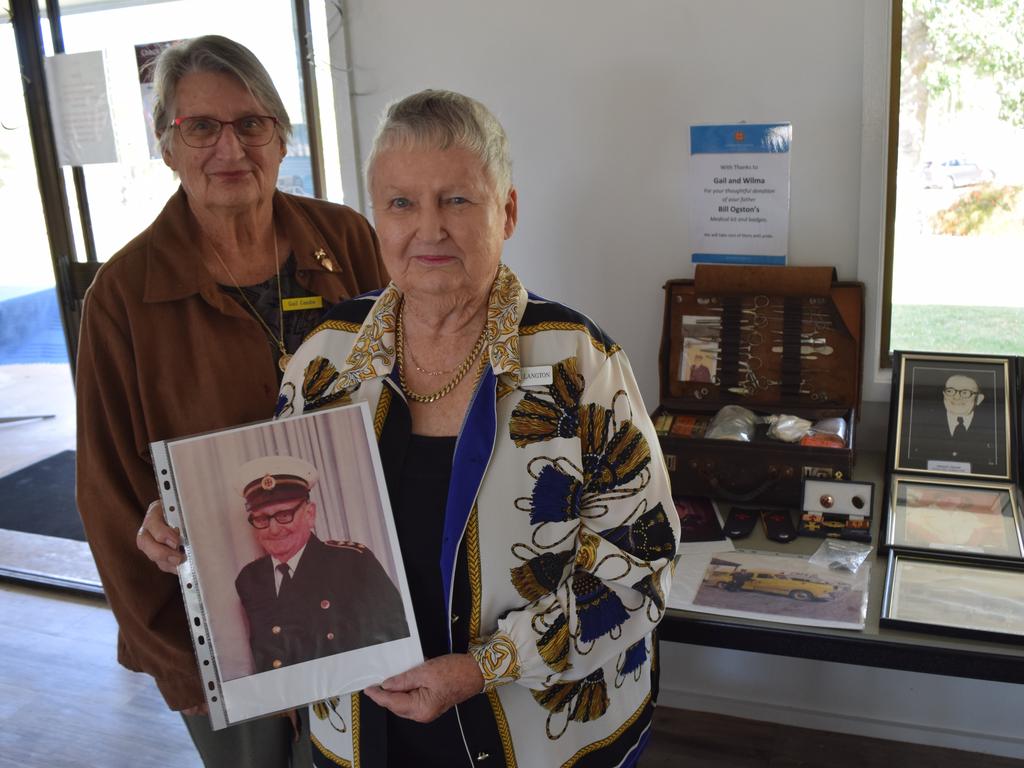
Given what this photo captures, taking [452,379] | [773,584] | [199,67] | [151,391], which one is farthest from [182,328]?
[773,584]

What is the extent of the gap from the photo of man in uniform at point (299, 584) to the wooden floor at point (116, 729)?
5.00 ft

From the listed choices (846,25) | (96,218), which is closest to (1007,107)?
(846,25)

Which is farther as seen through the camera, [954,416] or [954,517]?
[954,416]

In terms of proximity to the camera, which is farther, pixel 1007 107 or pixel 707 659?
pixel 707 659

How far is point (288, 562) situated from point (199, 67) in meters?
0.86

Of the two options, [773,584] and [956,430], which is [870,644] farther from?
[956,430]

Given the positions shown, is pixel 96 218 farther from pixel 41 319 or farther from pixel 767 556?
pixel 767 556

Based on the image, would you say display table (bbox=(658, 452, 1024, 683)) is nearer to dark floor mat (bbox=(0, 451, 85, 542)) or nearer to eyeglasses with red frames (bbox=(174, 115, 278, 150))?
eyeglasses with red frames (bbox=(174, 115, 278, 150))

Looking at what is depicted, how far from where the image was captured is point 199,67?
1.52m

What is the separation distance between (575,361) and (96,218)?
2380mm

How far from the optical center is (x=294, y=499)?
121 centimetres

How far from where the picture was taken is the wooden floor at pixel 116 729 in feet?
7.95

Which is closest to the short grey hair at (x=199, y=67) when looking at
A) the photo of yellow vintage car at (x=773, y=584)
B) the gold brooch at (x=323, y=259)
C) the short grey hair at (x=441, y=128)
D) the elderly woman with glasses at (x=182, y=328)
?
the elderly woman with glasses at (x=182, y=328)

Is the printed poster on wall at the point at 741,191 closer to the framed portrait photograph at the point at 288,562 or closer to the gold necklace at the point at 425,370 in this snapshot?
the gold necklace at the point at 425,370
